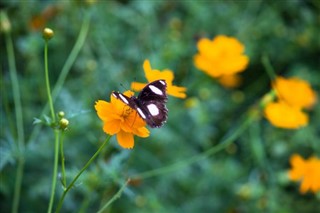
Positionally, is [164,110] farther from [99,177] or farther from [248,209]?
[248,209]

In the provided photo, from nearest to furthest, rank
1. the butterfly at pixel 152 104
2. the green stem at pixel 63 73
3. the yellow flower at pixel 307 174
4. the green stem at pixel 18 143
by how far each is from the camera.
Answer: the butterfly at pixel 152 104 → the green stem at pixel 18 143 → the green stem at pixel 63 73 → the yellow flower at pixel 307 174

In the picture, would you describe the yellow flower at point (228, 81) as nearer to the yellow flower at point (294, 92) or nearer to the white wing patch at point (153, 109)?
the yellow flower at point (294, 92)

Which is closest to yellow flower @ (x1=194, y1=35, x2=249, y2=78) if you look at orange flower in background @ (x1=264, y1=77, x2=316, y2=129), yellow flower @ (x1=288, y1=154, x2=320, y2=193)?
orange flower in background @ (x1=264, y1=77, x2=316, y2=129)

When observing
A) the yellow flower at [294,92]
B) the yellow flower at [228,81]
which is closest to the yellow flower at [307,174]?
the yellow flower at [294,92]

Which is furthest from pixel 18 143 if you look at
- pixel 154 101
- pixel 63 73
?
pixel 154 101

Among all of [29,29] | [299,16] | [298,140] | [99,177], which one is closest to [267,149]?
[298,140]

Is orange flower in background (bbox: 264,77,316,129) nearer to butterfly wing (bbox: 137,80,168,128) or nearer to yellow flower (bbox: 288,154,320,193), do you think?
yellow flower (bbox: 288,154,320,193)

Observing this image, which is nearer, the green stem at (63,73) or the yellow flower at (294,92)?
the green stem at (63,73)
